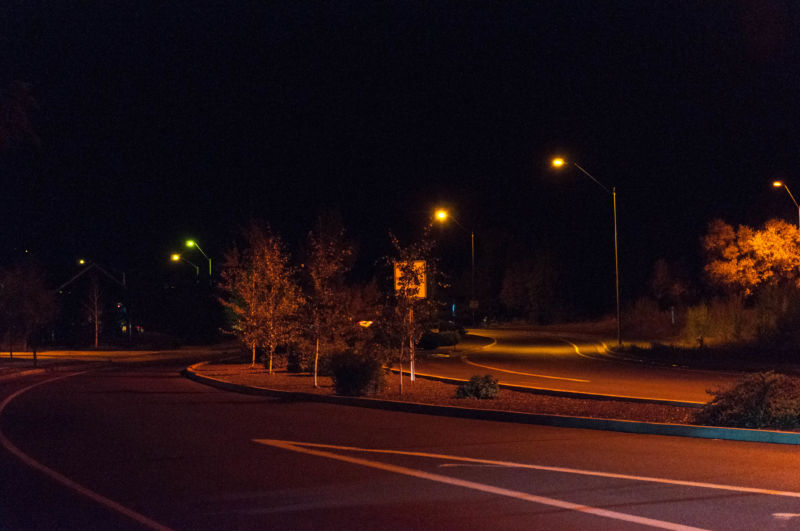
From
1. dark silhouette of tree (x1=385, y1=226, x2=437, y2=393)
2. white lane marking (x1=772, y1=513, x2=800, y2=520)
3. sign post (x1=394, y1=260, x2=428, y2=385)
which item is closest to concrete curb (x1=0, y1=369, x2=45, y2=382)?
dark silhouette of tree (x1=385, y1=226, x2=437, y2=393)

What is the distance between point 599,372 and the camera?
28.2 metres

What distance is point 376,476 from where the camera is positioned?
10.4 meters

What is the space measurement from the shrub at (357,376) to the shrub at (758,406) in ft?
27.0

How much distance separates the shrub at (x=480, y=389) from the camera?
18.9 m

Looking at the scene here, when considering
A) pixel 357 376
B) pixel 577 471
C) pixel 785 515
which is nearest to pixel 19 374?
pixel 357 376

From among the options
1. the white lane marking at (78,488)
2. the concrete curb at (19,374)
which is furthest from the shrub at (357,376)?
the concrete curb at (19,374)

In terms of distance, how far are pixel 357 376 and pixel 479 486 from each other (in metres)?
10.5

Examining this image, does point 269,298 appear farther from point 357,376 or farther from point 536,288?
point 536,288

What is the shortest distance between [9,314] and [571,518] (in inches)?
1596

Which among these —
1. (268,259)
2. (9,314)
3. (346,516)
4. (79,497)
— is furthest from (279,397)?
(9,314)

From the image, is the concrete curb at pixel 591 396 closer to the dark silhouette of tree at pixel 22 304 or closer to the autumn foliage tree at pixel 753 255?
the autumn foliage tree at pixel 753 255

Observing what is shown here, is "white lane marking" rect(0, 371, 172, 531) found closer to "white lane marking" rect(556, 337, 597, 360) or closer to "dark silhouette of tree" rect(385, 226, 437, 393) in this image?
"dark silhouette of tree" rect(385, 226, 437, 393)

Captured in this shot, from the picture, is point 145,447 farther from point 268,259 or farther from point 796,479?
point 268,259

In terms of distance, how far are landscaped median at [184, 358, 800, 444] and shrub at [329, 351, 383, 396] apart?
30cm
